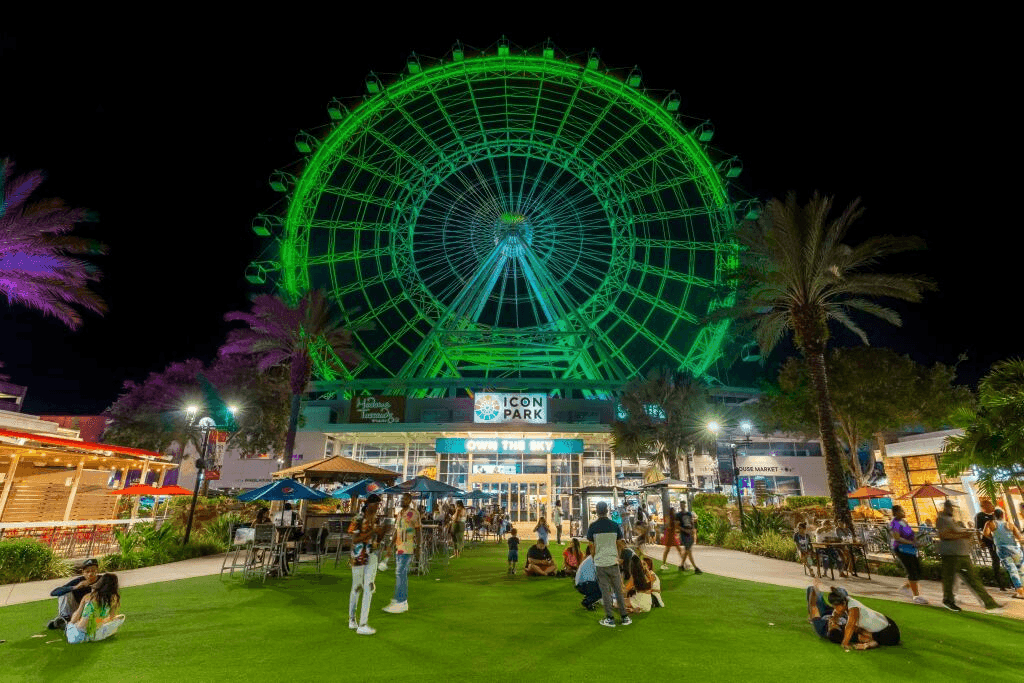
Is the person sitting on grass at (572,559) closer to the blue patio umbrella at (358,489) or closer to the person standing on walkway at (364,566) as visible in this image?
the person standing on walkway at (364,566)

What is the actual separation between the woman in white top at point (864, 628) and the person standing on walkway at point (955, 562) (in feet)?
10.5

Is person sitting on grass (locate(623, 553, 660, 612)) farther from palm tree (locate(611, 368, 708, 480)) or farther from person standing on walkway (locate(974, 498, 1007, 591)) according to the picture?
palm tree (locate(611, 368, 708, 480))

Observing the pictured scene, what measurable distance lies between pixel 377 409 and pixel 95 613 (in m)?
30.9

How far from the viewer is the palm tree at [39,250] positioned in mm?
13633

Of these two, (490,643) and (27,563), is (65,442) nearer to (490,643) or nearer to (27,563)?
(27,563)

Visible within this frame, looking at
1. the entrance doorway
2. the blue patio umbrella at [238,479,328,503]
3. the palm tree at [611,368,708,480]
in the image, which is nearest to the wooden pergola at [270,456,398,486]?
the blue patio umbrella at [238,479,328,503]

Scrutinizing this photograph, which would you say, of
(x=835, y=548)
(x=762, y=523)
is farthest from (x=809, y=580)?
(x=762, y=523)

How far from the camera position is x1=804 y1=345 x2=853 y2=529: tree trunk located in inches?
585

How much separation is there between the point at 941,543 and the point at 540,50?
2993 centimetres

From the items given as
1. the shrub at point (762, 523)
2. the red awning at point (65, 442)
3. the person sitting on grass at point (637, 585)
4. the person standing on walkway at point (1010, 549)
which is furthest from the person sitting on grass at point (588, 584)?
the red awning at point (65, 442)

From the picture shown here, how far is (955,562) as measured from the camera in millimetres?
8648

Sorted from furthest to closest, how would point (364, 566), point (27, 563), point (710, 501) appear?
1. point (710, 501)
2. point (27, 563)
3. point (364, 566)

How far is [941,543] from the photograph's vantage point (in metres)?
8.88

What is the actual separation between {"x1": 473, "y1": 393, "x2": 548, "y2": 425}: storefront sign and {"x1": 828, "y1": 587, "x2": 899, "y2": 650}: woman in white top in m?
29.4
